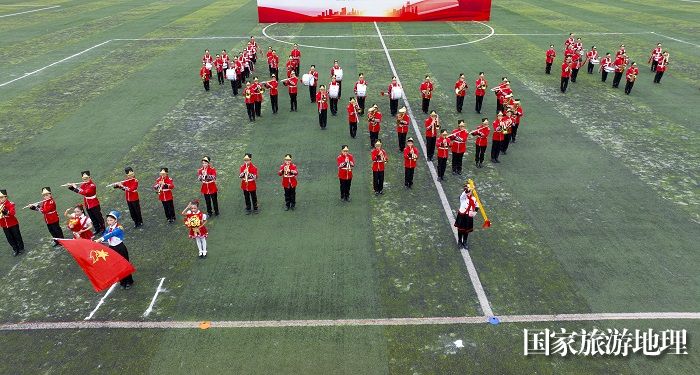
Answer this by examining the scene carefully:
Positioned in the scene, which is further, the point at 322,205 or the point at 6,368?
the point at 322,205

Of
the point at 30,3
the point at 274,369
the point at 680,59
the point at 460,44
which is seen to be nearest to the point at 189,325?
the point at 274,369

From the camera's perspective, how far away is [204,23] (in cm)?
3838

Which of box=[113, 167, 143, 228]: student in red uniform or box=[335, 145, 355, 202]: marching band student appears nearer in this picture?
box=[113, 167, 143, 228]: student in red uniform

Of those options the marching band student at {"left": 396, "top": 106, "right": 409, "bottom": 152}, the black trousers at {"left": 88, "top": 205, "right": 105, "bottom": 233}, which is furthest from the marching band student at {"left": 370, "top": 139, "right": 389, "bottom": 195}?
the black trousers at {"left": 88, "top": 205, "right": 105, "bottom": 233}

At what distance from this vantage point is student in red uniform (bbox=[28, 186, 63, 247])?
10.3 metres

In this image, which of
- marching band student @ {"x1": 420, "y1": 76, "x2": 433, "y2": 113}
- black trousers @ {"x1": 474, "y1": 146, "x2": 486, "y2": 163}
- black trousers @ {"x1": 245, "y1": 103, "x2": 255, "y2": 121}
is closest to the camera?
black trousers @ {"x1": 474, "y1": 146, "x2": 486, "y2": 163}

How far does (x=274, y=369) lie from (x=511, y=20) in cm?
3749

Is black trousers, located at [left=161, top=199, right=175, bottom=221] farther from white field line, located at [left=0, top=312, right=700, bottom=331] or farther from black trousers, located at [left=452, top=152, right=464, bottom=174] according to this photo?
black trousers, located at [left=452, top=152, right=464, bottom=174]

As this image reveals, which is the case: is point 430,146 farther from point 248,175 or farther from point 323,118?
point 248,175

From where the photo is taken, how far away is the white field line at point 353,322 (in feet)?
27.4

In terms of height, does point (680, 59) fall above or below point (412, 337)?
above

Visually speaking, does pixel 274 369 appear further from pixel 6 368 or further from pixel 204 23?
pixel 204 23

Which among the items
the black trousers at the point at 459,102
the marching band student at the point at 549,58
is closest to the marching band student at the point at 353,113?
the black trousers at the point at 459,102

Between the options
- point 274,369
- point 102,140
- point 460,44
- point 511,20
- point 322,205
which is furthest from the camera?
point 511,20
